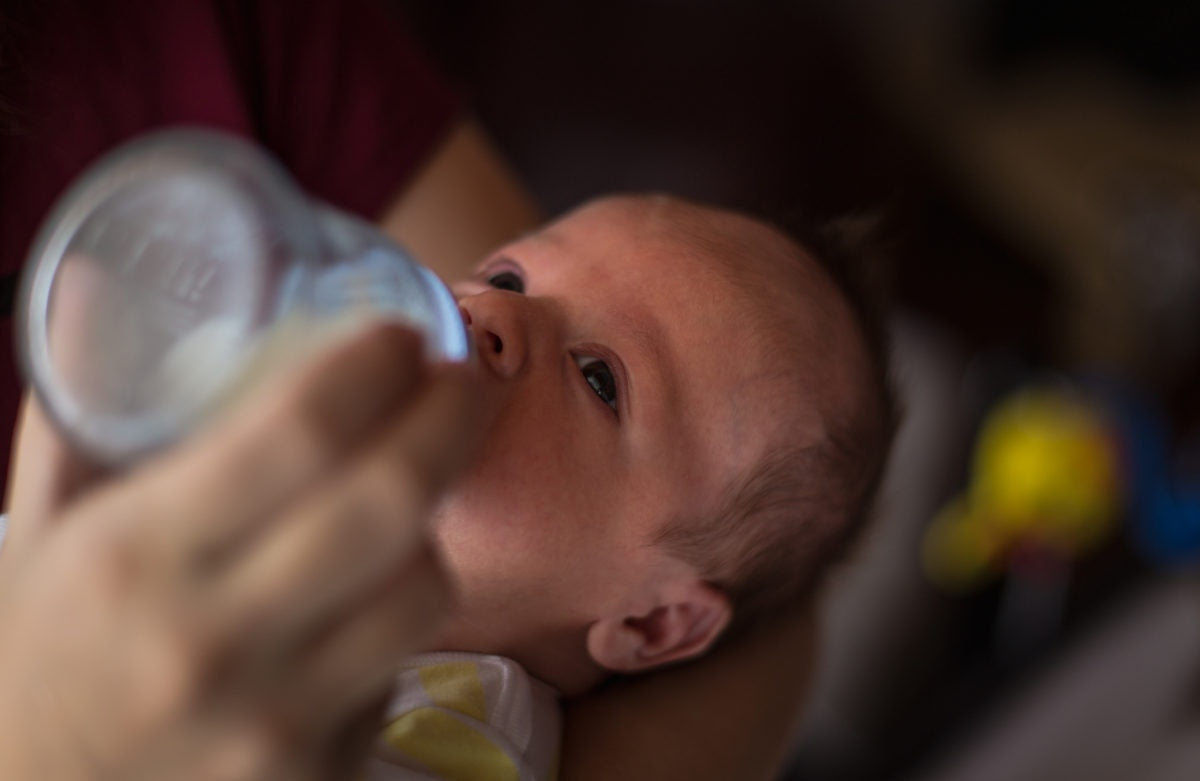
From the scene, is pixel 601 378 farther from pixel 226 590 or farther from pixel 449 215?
pixel 226 590

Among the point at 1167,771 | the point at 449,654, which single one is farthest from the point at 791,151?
the point at 449,654

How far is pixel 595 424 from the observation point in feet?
3.16

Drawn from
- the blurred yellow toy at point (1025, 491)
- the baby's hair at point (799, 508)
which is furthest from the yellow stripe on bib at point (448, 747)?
the blurred yellow toy at point (1025, 491)

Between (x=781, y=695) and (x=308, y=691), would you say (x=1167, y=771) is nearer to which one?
(x=781, y=695)

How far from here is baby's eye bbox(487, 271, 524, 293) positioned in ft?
3.47

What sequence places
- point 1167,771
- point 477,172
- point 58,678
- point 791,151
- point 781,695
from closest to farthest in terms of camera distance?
point 58,678
point 781,695
point 477,172
point 1167,771
point 791,151

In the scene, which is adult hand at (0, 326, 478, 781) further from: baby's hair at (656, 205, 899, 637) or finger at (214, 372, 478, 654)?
baby's hair at (656, 205, 899, 637)

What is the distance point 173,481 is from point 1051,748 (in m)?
2.00

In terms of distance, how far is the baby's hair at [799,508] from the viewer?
1014 millimetres

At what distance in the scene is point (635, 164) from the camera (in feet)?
7.68

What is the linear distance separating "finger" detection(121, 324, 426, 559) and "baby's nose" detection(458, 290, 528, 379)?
434mm

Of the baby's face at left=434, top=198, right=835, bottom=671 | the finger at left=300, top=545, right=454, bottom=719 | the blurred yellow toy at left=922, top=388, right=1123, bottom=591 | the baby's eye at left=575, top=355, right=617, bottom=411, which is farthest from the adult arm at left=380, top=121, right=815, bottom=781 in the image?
the blurred yellow toy at left=922, top=388, right=1123, bottom=591

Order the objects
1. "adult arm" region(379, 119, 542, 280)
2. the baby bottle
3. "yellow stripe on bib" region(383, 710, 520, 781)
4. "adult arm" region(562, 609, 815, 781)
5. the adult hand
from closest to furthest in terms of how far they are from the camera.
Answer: the adult hand, the baby bottle, "yellow stripe on bib" region(383, 710, 520, 781), "adult arm" region(562, 609, 815, 781), "adult arm" region(379, 119, 542, 280)

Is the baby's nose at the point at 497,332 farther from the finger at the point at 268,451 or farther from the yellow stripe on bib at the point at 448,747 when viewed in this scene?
the finger at the point at 268,451
